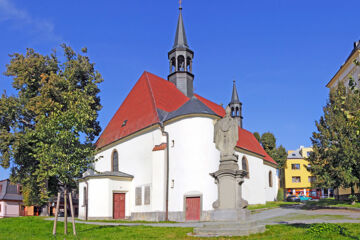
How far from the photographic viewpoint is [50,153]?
50.5ft

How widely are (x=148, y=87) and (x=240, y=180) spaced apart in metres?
18.6

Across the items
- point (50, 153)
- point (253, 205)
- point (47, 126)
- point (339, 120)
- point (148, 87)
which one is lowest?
point (253, 205)

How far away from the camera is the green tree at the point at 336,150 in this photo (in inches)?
998

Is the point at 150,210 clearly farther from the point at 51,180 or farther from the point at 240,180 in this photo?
the point at 240,180

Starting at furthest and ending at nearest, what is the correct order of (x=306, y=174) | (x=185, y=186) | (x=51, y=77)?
(x=306, y=174), (x=51, y=77), (x=185, y=186)

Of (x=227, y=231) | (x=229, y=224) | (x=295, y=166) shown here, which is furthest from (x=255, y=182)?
(x=295, y=166)

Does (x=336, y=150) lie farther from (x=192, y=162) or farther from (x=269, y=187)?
(x=269, y=187)

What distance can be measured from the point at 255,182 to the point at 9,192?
30615mm

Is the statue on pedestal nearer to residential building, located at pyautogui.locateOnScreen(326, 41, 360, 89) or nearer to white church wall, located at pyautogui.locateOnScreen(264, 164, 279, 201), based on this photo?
white church wall, located at pyautogui.locateOnScreen(264, 164, 279, 201)

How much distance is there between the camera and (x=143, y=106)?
30.0 meters

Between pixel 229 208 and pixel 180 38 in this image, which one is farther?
pixel 180 38

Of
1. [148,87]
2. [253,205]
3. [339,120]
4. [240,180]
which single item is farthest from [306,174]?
[240,180]

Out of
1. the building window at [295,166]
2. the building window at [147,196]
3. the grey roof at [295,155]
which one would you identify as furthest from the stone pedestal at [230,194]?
the grey roof at [295,155]

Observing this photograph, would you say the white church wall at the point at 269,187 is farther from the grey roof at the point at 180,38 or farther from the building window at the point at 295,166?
the building window at the point at 295,166
